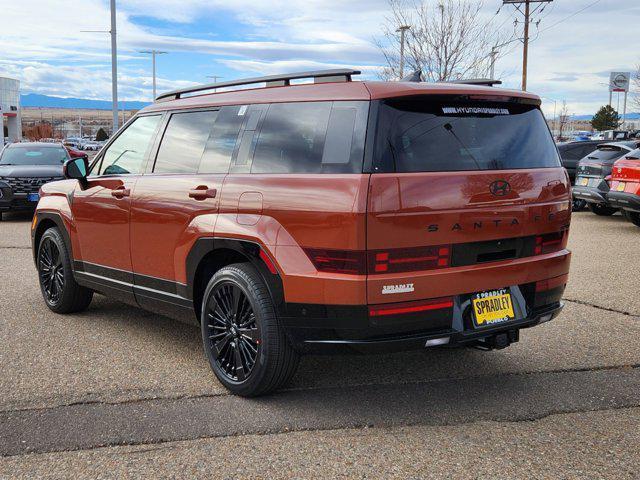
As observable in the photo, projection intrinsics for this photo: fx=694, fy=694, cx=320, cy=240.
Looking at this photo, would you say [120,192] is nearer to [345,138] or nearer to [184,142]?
[184,142]

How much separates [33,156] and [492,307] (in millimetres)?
13842

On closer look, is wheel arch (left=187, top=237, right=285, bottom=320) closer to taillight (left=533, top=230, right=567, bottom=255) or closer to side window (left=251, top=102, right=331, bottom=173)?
side window (left=251, top=102, right=331, bottom=173)

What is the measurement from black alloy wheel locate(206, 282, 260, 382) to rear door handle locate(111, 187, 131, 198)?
130 cm

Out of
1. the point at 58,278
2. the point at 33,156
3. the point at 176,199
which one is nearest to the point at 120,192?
the point at 176,199

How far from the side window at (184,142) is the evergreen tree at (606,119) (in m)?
80.0

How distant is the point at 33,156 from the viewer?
15461mm

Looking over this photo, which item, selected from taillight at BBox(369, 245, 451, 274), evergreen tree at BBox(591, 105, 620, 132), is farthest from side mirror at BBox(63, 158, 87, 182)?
evergreen tree at BBox(591, 105, 620, 132)

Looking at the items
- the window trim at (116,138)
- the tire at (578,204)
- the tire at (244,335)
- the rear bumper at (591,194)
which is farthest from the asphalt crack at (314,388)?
the tire at (578,204)

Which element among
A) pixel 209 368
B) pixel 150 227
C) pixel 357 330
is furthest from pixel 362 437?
pixel 150 227

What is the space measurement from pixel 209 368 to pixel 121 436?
116cm

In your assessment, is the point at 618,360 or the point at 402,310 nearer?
the point at 402,310

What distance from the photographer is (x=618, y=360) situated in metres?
4.96

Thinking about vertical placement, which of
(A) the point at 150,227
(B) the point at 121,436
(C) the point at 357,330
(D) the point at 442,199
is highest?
(D) the point at 442,199

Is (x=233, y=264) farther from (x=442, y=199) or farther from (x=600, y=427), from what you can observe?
(x=600, y=427)
